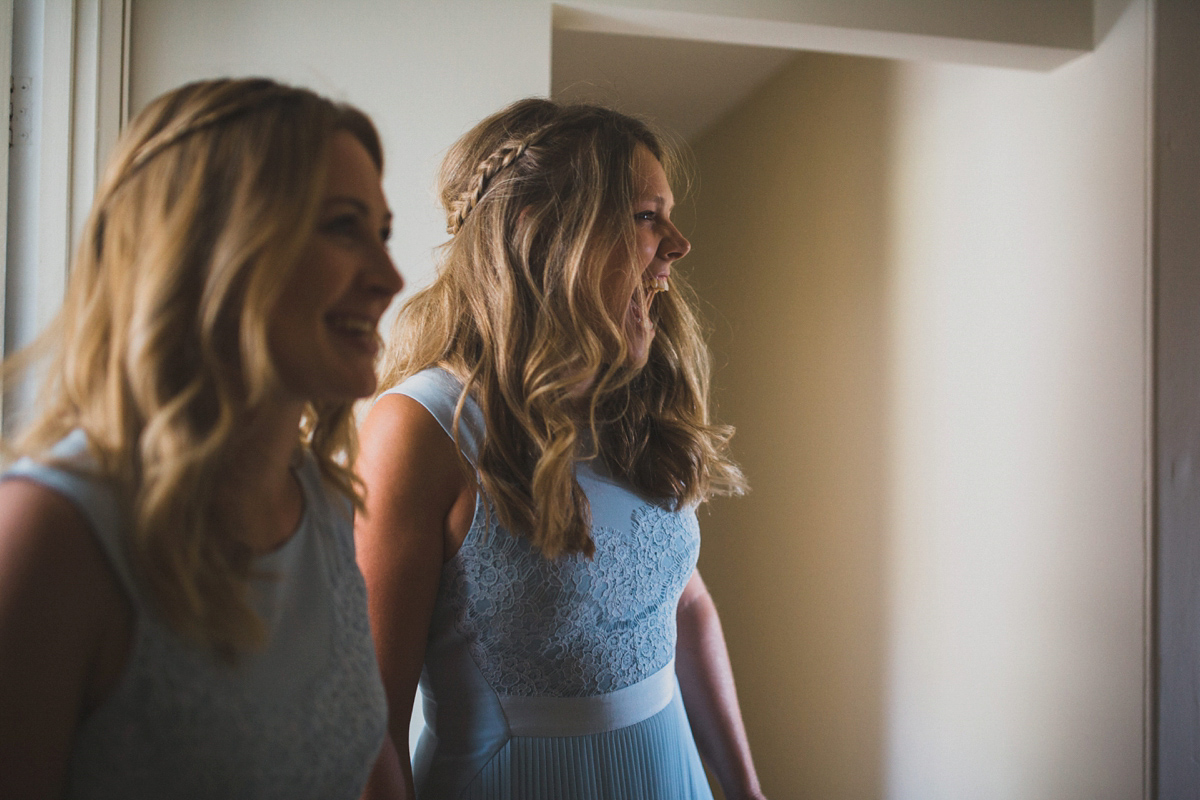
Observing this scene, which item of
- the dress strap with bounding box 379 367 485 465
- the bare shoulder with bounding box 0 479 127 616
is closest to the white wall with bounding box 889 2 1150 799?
the dress strap with bounding box 379 367 485 465

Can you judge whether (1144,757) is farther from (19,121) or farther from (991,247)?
(19,121)

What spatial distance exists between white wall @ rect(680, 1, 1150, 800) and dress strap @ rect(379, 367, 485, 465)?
135 cm

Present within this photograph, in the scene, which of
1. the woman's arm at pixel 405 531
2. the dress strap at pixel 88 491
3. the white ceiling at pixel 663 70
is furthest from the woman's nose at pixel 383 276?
the white ceiling at pixel 663 70

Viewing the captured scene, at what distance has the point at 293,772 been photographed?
2.17 feet

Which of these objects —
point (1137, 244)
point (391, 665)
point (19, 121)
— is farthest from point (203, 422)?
point (1137, 244)

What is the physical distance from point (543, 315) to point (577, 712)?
0.51 meters

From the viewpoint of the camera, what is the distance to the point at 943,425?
7.91ft

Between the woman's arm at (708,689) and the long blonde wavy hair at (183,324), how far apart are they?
2.94 feet

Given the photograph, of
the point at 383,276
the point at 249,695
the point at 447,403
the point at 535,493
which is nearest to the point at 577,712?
the point at 535,493

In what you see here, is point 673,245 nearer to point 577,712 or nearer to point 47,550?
point 577,712

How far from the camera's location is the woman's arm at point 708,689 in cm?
138

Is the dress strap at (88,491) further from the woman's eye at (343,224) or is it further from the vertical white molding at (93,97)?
the vertical white molding at (93,97)

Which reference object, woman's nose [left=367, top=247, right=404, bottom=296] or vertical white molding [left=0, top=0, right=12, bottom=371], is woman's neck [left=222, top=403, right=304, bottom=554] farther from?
vertical white molding [left=0, top=0, right=12, bottom=371]

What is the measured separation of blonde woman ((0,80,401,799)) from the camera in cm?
56
